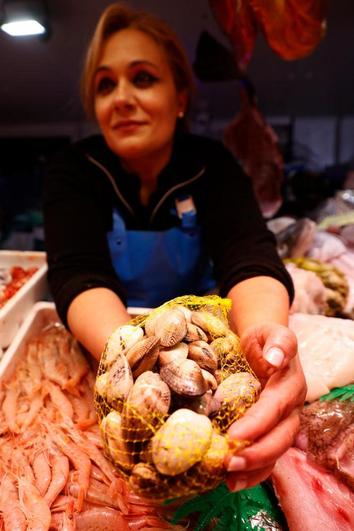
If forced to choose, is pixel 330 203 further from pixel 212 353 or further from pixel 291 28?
pixel 212 353

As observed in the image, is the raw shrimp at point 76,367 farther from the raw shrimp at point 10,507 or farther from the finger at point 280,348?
the finger at point 280,348

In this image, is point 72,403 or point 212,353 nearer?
point 212,353

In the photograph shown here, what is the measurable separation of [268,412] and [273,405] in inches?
0.9

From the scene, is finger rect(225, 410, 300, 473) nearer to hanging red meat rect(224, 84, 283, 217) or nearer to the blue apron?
the blue apron

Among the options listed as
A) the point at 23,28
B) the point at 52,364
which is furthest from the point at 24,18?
the point at 52,364

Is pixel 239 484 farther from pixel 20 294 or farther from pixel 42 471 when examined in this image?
pixel 20 294

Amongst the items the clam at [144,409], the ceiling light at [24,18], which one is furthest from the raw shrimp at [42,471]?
the ceiling light at [24,18]

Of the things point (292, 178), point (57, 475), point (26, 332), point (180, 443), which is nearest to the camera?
point (180, 443)

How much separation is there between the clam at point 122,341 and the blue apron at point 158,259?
1136 mm

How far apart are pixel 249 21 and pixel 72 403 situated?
1.91m

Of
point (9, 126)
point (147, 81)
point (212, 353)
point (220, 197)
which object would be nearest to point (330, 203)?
point (220, 197)

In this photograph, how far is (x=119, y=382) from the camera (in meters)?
0.82

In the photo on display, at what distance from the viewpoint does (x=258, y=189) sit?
317cm

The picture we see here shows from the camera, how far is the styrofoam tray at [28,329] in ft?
5.23
